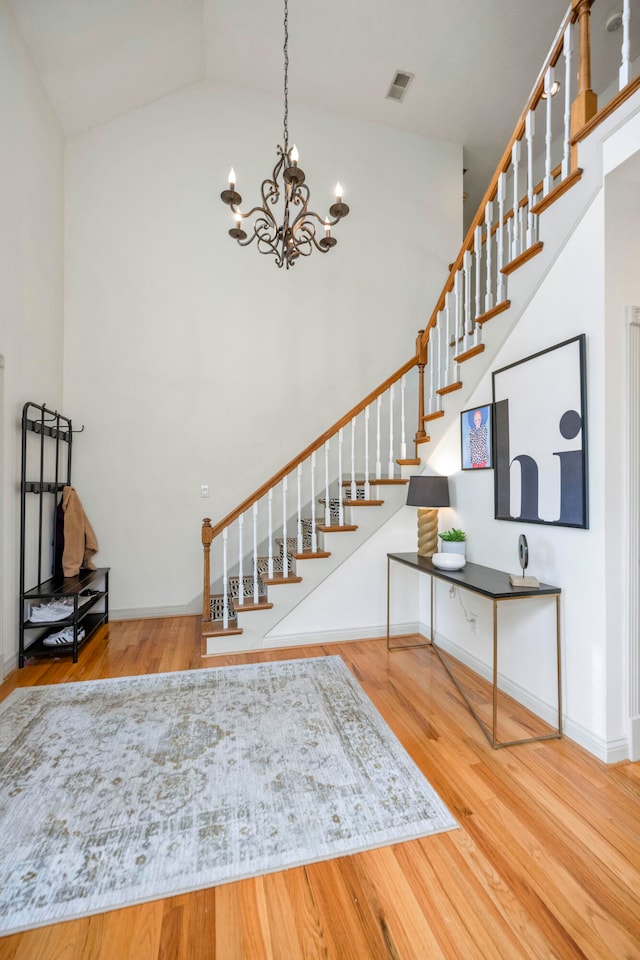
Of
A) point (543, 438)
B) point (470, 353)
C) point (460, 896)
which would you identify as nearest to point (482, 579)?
point (543, 438)

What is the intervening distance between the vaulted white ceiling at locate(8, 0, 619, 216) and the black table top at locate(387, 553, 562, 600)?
4806 mm

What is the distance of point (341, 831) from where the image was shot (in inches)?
65.5

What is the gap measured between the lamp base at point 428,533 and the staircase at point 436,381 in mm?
393

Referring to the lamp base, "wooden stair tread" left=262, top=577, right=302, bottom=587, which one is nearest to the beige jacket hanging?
"wooden stair tread" left=262, top=577, right=302, bottom=587

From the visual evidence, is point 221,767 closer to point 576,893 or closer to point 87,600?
point 576,893

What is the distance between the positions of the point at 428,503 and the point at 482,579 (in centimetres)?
75

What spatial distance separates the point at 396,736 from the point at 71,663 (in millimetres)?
2478

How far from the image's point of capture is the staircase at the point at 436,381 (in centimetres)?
→ 230

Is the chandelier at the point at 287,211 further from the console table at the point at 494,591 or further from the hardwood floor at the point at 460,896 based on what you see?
the hardwood floor at the point at 460,896

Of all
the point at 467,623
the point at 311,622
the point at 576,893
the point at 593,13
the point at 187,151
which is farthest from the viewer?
the point at 187,151

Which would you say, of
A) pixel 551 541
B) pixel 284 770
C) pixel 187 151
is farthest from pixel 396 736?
pixel 187 151

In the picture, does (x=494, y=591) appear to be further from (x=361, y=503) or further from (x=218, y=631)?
(x=218, y=631)

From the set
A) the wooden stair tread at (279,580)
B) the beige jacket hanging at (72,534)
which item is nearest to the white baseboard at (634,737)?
the wooden stair tread at (279,580)

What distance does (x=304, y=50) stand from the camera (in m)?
4.18
